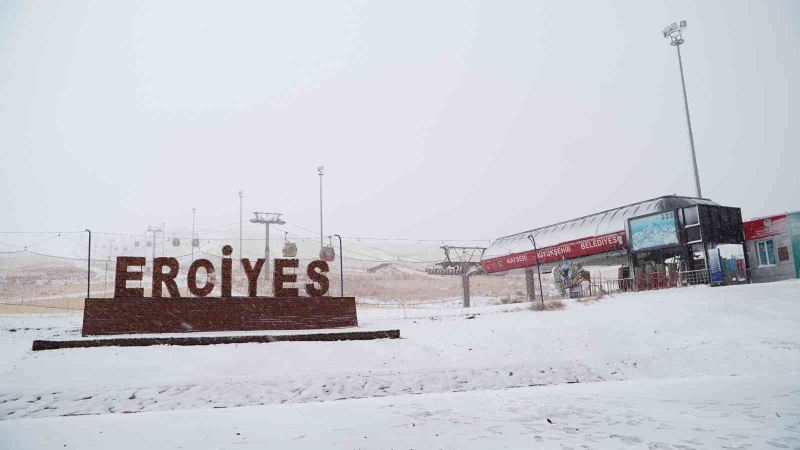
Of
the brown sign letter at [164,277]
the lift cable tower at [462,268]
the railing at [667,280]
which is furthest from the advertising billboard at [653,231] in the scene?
the brown sign letter at [164,277]

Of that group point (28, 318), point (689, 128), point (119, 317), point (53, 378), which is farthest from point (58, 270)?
point (689, 128)

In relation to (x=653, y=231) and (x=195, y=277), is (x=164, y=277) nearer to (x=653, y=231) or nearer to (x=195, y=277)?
(x=195, y=277)

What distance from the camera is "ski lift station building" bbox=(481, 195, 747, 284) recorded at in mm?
24969

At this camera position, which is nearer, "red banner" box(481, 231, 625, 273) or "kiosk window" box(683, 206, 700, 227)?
"kiosk window" box(683, 206, 700, 227)

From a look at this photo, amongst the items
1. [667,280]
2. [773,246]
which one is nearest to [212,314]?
[667,280]

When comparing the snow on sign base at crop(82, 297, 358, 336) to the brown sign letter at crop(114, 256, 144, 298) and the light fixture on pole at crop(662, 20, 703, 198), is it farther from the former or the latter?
the light fixture on pole at crop(662, 20, 703, 198)

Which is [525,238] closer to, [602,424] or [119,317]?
[119,317]

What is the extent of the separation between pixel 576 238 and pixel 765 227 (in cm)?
997

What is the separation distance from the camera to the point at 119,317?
16.4 meters

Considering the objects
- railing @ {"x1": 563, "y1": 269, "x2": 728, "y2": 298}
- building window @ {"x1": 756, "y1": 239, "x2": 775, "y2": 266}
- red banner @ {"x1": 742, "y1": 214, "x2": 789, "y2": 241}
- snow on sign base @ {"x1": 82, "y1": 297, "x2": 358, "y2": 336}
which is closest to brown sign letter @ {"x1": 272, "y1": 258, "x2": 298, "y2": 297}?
snow on sign base @ {"x1": 82, "y1": 297, "x2": 358, "y2": 336}

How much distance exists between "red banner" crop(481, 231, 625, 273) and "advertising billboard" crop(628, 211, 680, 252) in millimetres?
893

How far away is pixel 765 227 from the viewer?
2462 cm

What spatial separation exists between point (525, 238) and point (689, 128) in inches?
501

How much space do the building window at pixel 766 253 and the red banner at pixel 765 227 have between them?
378 millimetres
